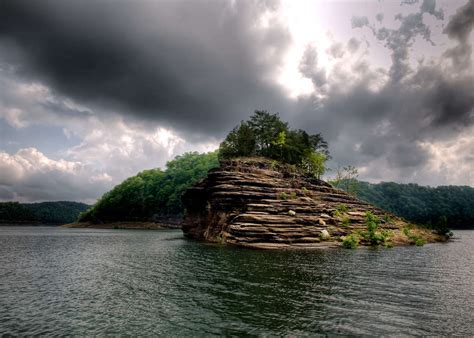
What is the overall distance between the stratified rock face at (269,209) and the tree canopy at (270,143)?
1103cm

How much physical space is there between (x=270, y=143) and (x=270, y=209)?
36783mm

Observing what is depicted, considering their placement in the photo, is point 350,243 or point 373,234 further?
point 373,234

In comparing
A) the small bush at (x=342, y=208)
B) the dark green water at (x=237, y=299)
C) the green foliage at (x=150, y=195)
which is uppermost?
the green foliage at (x=150, y=195)

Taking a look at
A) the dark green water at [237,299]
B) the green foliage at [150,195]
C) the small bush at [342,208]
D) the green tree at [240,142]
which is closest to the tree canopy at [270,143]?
the green tree at [240,142]

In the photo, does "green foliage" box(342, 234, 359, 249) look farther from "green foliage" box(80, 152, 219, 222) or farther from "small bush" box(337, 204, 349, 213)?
"green foliage" box(80, 152, 219, 222)

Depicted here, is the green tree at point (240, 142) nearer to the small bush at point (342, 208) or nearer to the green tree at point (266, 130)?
the green tree at point (266, 130)

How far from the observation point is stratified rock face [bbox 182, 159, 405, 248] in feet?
159

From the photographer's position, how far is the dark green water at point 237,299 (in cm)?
1397

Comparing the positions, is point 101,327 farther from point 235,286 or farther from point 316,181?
point 316,181

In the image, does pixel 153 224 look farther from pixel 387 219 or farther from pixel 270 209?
pixel 387 219

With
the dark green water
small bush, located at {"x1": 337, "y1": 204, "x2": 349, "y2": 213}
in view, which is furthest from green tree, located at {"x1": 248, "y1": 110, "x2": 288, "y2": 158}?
the dark green water

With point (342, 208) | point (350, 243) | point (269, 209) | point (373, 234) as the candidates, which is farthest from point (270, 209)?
point (373, 234)

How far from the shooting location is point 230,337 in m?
12.6

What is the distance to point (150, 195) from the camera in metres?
159
